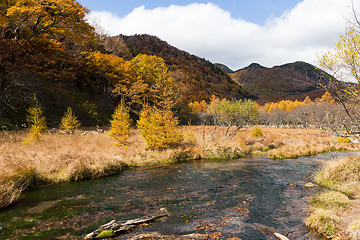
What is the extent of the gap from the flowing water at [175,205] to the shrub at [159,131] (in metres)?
5.42

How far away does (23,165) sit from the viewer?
399 inches

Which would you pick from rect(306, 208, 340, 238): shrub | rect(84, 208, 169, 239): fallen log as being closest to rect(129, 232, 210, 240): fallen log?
rect(84, 208, 169, 239): fallen log

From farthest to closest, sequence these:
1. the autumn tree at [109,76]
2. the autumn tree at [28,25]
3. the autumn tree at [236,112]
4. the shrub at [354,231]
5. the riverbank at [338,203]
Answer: the autumn tree at [109,76]
the autumn tree at [236,112]
the autumn tree at [28,25]
the riverbank at [338,203]
the shrub at [354,231]

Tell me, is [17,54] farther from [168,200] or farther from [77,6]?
[168,200]

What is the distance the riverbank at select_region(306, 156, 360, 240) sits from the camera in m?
5.69

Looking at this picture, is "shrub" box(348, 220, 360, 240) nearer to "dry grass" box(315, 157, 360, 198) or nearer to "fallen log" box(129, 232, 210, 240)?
"fallen log" box(129, 232, 210, 240)

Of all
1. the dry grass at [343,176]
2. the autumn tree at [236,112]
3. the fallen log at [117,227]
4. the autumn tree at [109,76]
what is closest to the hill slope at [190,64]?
the autumn tree at [109,76]

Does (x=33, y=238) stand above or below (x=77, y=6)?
below

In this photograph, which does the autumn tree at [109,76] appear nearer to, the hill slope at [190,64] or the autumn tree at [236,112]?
the autumn tree at [236,112]

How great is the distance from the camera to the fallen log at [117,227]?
226 inches


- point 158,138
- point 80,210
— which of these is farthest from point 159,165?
point 80,210

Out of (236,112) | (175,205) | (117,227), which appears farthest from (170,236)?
(236,112)

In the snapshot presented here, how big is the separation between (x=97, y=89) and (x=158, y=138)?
3027 cm

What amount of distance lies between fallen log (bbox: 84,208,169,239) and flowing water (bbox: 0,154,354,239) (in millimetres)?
330
